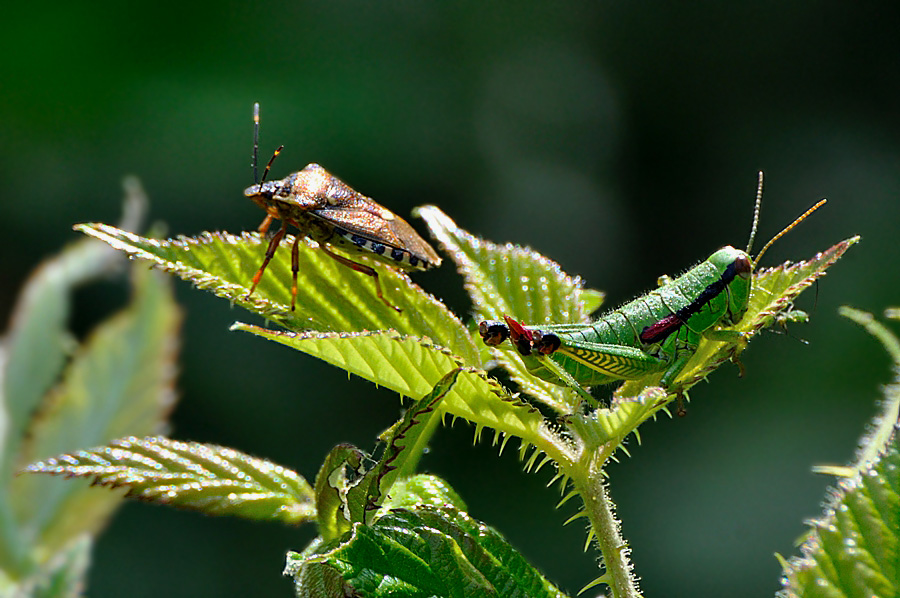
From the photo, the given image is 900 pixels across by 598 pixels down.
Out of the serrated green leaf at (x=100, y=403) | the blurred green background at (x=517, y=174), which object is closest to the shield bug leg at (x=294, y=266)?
the serrated green leaf at (x=100, y=403)

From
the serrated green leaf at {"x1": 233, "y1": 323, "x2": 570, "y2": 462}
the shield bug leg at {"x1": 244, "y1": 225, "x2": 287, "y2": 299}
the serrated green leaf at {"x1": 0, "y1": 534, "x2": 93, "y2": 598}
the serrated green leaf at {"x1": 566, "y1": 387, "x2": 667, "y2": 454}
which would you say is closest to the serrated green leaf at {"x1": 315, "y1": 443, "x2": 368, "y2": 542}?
the serrated green leaf at {"x1": 233, "y1": 323, "x2": 570, "y2": 462}

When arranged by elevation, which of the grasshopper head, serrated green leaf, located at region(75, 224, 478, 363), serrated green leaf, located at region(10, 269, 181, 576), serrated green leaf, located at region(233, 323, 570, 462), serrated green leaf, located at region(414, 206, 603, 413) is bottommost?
serrated green leaf, located at region(10, 269, 181, 576)

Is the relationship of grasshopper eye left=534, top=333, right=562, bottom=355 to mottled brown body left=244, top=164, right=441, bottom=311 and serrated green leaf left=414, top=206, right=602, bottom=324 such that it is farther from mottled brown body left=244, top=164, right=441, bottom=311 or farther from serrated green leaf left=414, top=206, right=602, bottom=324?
mottled brown body left=244, top=164, right=441, bottom=311

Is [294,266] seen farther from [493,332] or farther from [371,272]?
[493,332]

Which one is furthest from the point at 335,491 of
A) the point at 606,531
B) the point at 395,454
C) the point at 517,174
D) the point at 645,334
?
the point at 517,174

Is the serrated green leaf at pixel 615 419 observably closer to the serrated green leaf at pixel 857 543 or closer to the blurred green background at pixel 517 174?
the serrated green leaf at pixel 857 543

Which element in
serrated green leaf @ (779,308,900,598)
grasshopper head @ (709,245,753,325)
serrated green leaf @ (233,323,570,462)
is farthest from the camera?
grasshopper head @ (709,245,753,325)

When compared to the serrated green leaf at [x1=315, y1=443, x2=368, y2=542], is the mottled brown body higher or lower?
higher
